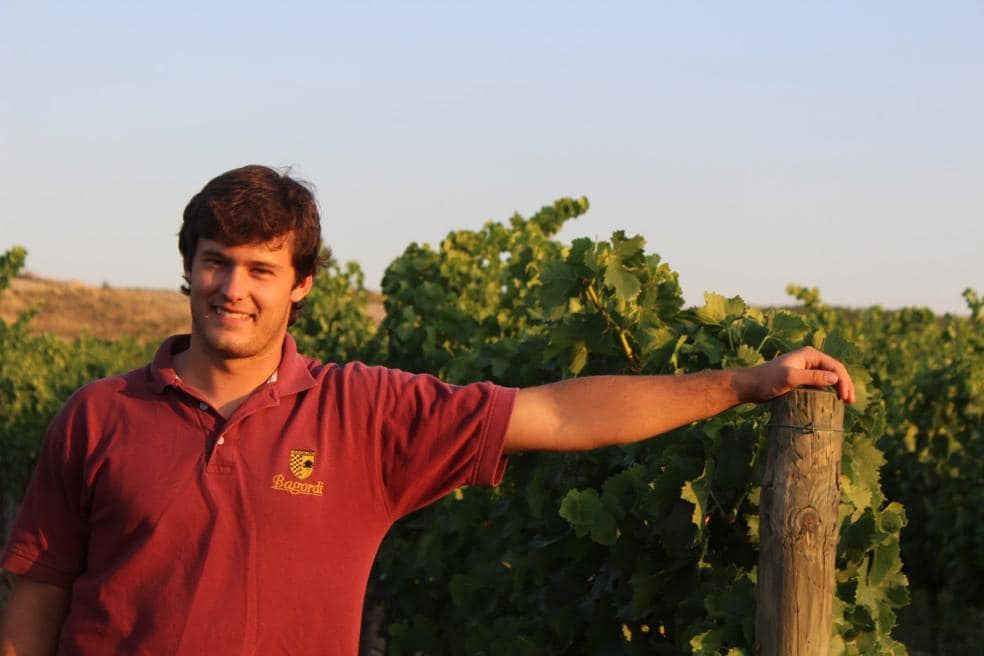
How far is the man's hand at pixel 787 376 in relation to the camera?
132 inches

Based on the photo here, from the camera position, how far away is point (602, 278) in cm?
529

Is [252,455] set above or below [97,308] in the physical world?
below

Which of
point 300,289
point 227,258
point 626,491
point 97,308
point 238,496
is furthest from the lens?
point 97,308

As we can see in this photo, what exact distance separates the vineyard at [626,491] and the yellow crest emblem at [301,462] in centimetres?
135

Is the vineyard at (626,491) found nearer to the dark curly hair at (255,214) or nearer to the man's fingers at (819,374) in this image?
the man's fingers at (819,374)

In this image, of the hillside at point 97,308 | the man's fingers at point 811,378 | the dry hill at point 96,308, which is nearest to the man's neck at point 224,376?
the man's fingers at point 811,378

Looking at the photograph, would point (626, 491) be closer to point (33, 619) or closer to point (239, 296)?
point (239, 296)

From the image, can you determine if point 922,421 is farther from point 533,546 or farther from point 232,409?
point 232,409

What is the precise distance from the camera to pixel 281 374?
3307 mm

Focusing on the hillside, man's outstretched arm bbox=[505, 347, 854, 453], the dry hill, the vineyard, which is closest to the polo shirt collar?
man's outstretched arm bbox=[505, 347, 854, 453]

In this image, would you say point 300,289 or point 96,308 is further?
point 96,308

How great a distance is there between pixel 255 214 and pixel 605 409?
90 cm

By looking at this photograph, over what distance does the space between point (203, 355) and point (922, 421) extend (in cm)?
993

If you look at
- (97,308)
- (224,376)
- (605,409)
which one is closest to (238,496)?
(224,376)
